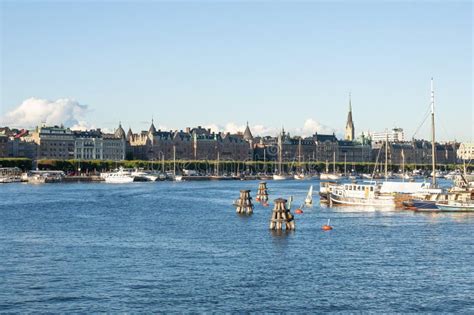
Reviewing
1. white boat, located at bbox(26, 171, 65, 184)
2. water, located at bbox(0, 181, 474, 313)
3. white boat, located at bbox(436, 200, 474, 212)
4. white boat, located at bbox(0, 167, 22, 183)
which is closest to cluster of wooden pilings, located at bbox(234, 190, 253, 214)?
water, located at bbox(0, 181, 474, 313)

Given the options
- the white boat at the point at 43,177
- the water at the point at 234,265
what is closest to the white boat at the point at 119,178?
the white boat at the point at 43,177

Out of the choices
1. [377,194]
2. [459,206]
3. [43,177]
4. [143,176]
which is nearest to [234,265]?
[459,206]

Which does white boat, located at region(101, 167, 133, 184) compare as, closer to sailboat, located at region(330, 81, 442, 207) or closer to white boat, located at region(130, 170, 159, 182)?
white boat, located at region(130, 170, 159, 182)

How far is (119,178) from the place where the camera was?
603 feet

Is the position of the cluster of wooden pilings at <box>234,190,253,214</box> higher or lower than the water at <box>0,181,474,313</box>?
higher

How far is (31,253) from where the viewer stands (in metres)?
48.8

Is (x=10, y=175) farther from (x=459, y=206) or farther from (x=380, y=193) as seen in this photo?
(x=459, y=206)

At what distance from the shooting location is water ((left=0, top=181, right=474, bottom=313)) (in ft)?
116

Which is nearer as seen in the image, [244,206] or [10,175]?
[244,206]

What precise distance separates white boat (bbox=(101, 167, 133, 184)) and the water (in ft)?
356

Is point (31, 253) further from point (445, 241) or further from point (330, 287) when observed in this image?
point (445, 241)

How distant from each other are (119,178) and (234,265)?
14177cm

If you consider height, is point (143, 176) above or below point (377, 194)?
above

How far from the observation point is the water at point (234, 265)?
3547cm
